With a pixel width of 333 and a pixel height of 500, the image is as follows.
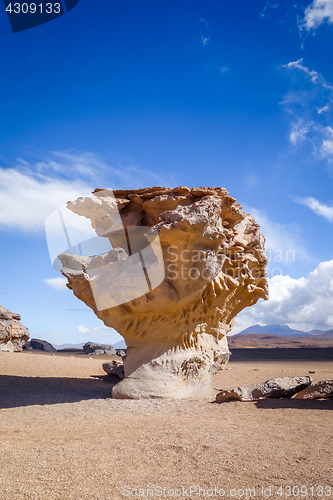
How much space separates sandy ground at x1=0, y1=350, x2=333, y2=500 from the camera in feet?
9.21

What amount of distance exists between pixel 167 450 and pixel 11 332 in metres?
15.3

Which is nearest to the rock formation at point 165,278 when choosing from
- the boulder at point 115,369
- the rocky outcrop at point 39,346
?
the boulder at point 115,369

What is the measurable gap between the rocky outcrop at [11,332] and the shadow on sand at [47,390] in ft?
23.1

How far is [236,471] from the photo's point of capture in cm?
307

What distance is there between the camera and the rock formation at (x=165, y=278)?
22.7ft

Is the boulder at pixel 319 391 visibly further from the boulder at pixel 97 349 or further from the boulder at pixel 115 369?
the boulder at pixel 97 349

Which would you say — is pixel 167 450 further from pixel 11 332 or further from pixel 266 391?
pixel 11 332

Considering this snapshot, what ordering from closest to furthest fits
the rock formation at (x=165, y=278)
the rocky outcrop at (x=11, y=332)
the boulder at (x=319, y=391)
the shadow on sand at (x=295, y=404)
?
1. the shadow on sand at (x=295, y=404)
2. the boulder at (x=319, y=391)
3. the rock formation at (x=165, y=278)
4. the rocky outcrop at (x=11, y=332)

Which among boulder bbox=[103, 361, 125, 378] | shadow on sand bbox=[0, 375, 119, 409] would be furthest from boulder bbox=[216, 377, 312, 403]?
boulder bbox=[103, 361, 125, 378]

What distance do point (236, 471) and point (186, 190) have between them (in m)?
5.48

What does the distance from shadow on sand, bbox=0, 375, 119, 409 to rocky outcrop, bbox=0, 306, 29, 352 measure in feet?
23.1

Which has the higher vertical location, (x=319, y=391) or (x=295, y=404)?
(x=319, y=391)

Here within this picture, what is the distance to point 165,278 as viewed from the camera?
7250 millimetres

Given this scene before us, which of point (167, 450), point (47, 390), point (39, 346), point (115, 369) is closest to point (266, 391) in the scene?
point (167, 450)
